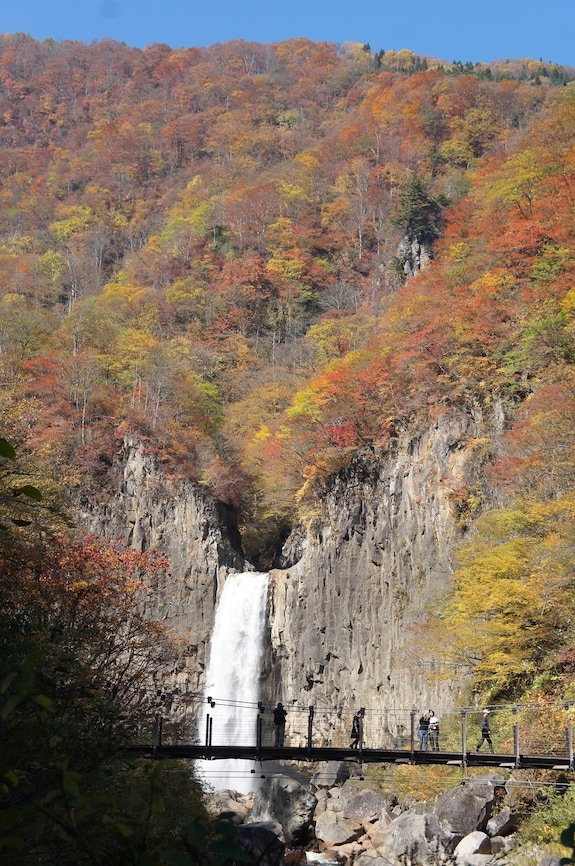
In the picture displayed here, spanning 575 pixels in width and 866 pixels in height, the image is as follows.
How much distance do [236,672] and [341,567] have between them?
5.83 metres

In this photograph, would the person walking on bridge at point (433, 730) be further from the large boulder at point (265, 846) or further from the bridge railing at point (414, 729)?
the large boulder at point (265, 846)

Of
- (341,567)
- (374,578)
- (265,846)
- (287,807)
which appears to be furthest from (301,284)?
(265,846)

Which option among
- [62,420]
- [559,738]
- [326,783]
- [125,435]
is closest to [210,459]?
[125,435]

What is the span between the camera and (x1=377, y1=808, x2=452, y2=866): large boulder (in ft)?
62.0

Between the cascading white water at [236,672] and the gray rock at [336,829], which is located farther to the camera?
the cascading white water at [236,672]

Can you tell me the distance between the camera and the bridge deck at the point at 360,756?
15.9 metres

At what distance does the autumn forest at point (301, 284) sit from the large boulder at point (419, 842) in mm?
3740

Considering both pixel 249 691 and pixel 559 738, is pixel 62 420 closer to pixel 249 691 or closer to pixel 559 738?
pixel 249 691

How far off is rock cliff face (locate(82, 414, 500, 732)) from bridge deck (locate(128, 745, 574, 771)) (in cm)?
864

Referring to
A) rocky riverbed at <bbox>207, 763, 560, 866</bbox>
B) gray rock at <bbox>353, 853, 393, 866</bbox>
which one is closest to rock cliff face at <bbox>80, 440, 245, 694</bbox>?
rocky riverbed at <bbox>207, 763, 560, 866</bbox>

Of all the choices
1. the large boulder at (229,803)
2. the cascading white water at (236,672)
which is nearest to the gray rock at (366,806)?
the large boulder at (229,803)

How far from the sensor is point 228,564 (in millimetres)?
38438

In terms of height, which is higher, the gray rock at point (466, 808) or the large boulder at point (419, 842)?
the gray rock at point (466, 808)

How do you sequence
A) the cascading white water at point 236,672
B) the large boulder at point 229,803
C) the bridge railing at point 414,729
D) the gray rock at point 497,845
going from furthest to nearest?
the cascading white water at point 236,672 < the large boulder at point 229,803 < the gray rock at point 497,845 < the bridge railing at point 414,729
